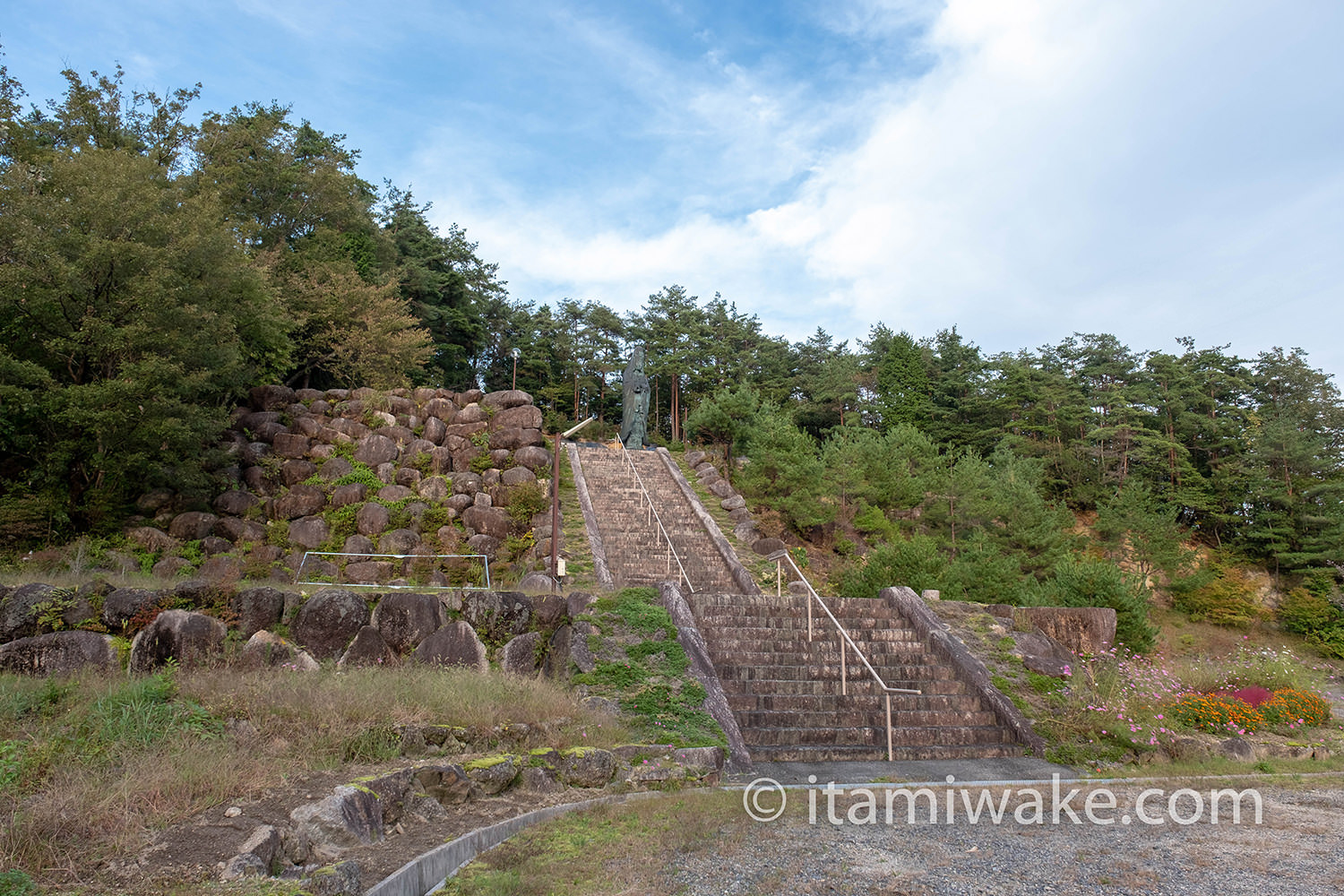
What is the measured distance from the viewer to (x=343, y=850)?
3.88 meters

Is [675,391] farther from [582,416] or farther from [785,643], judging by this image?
[785,643]

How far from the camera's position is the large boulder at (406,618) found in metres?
8.98

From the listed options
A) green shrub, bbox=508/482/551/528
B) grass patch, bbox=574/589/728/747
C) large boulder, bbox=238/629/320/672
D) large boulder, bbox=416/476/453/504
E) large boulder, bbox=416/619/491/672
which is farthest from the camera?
large boulder, bbox=416/476/453/504

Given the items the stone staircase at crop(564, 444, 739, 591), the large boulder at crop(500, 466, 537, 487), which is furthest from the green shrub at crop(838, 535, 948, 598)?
the large boulder at crop(500, 466, 537, 487)

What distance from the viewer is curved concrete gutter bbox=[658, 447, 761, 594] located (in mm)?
Answer: 14234

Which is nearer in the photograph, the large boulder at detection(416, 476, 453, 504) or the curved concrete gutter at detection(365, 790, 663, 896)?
the curved concrete gutter at detection(365, 790, 663, 896)

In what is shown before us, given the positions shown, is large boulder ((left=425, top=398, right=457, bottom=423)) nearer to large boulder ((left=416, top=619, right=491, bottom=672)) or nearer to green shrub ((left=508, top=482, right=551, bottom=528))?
green shrub ((left=508, top=482, right=551, bottom=528))

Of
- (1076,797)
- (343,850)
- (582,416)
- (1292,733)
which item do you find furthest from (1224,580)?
(343,850)

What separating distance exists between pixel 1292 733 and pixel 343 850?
1107 cm

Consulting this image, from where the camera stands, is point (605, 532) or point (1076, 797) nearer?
point (1076, 797)

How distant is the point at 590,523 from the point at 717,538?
2.91 metres

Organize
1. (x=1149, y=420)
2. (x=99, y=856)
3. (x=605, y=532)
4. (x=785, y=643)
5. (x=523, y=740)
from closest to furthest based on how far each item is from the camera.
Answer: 1. (x=99, y=856)
2. (x=523, y=740)
3. (x=785, y=643)
4. (x=605, y=532)
5. (x=1149, y=420)

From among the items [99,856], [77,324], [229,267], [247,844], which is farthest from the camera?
[229,267]

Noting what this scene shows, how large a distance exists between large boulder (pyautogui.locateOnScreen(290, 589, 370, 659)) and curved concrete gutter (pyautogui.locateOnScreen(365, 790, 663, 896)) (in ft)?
15.0
